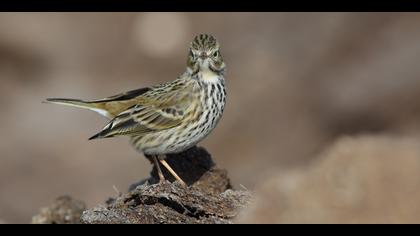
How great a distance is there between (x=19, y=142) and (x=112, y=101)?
13.5 meters

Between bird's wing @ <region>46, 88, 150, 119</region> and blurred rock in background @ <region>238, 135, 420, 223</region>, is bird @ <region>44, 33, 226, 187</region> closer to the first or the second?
bird's wing @ <region>46, 88, 150, 119</region>

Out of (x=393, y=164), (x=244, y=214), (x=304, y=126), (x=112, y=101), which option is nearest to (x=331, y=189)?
(x=393, y=164)

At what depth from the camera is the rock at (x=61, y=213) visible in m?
11.5

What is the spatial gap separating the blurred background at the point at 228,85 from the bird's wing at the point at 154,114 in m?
5.72

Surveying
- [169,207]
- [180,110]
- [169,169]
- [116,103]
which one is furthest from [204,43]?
[169,207]

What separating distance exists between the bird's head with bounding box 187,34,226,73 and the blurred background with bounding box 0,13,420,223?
6.12 metres

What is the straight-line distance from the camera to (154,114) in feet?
39.8

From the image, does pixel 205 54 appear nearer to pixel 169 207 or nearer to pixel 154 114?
pixel 154 114

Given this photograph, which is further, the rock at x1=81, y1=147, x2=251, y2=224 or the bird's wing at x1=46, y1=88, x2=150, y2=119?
the bird's wing at x1=46, y1=88, x2=150, y2=119

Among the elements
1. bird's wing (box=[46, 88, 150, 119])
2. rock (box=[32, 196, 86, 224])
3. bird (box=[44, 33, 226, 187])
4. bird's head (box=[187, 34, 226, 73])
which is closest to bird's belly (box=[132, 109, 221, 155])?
bird (box=[44, 33, 226, 187])

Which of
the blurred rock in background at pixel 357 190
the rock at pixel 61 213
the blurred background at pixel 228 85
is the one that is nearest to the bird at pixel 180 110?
the rock at pixel 61 213

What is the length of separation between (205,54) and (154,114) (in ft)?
3.51

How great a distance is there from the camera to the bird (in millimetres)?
11680

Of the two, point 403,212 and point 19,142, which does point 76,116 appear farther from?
point 403,212
